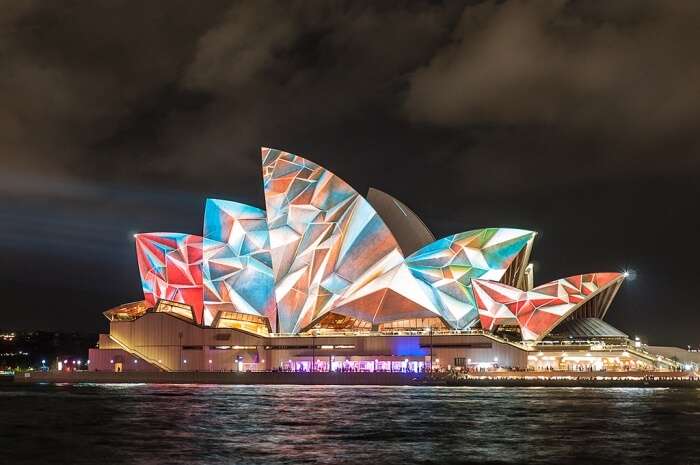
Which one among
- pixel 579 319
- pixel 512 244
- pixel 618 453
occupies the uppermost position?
pixel 512 244

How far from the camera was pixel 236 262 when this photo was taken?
91.9 meters

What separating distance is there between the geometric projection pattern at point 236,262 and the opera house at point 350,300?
0.43 feet

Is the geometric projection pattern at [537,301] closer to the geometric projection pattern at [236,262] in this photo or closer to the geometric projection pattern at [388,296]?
the geometric projection pattern at [388,296]

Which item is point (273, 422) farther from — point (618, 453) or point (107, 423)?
point (618, 453)

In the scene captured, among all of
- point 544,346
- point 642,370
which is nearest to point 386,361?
point 544,346

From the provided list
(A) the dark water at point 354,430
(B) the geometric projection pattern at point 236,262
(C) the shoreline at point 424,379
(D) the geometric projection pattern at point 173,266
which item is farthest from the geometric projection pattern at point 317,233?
(A) the dark water at point 354,430

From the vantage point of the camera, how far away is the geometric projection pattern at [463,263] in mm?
86812

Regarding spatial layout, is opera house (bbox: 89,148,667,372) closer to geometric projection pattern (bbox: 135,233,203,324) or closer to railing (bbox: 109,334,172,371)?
railing (bbox: 109,334,172,371)

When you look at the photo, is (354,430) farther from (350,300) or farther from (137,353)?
(137,353)

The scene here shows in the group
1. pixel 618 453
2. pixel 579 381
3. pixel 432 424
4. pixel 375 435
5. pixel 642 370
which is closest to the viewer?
pixel 618 453

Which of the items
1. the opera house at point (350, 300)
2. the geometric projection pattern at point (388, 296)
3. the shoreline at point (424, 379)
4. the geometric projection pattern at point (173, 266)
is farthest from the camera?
the geometric projection pattern at point (173, 266)

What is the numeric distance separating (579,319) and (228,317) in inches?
1501

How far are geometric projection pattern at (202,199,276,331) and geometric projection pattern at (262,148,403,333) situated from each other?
2.92 metres

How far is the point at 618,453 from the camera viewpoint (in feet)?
101
